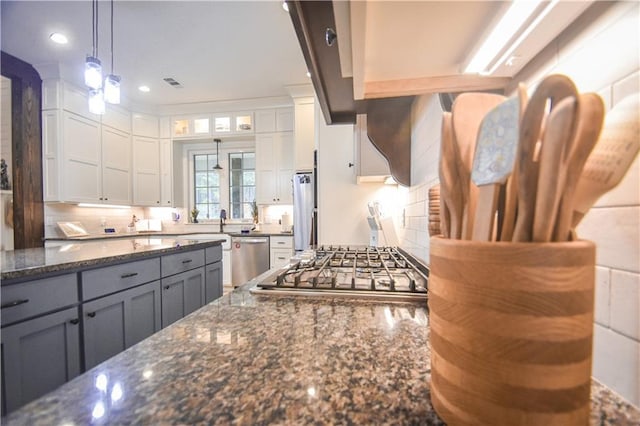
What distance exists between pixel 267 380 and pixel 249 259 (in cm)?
342

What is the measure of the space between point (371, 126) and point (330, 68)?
0.79 meters

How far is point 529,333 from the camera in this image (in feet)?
0.79

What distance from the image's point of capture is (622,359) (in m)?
0.35

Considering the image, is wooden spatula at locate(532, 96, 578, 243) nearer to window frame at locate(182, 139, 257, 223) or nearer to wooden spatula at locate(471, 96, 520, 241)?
wooden spatula at locate(471, 96, 520, 241)

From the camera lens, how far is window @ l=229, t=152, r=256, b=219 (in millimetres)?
4433

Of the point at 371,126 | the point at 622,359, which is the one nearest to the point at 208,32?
the point at 371,126

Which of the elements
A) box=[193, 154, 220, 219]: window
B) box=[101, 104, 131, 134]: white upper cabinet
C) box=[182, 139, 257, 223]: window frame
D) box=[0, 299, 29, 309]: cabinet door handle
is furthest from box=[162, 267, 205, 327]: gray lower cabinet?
box=[101, 104, 131, 134]: white upper cabinet

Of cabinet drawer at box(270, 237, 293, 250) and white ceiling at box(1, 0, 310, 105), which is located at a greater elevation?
white ceiling at box(1, 0, 310, 105)

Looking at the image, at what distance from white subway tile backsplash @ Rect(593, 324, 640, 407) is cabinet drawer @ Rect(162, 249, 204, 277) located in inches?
78.8

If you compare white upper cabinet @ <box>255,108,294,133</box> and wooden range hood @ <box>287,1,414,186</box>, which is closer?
wooden range hood @ <box>287,1,414,186</box>

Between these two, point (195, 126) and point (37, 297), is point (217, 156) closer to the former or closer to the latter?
point (195, 126)

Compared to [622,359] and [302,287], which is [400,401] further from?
[302,287]

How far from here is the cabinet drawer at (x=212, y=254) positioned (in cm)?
233

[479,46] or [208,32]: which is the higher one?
[208,32]
